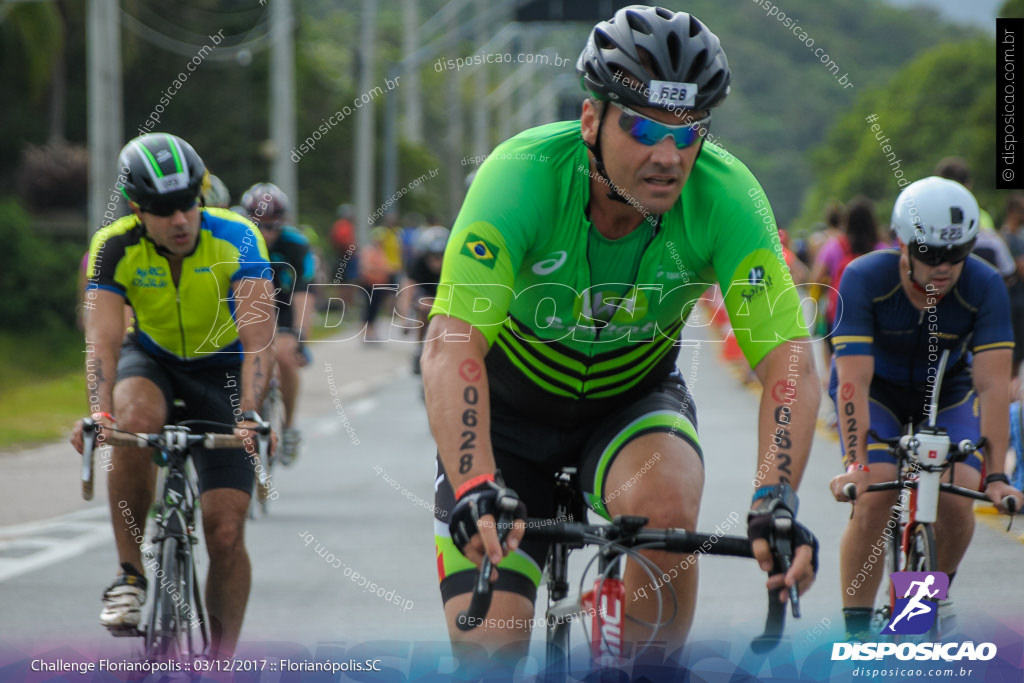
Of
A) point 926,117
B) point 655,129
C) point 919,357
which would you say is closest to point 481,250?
point 655,129

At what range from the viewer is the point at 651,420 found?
3.68m

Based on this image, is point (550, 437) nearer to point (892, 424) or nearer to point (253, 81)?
point (892, 424)

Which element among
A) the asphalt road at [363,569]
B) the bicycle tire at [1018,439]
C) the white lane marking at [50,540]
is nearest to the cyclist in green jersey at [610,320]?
the asphalt road at [363,569]

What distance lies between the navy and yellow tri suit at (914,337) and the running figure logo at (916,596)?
0.56m

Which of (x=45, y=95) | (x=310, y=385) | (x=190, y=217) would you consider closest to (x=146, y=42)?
(x=45, y=95)

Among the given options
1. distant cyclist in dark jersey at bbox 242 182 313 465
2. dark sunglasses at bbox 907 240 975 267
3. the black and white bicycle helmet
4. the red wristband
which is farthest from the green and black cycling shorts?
distant cyclist in dark jersey at bbox 242 182 313 465

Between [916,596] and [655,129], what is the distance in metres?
2.52

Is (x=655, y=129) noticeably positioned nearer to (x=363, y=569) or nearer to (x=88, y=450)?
(x=88, y=450)

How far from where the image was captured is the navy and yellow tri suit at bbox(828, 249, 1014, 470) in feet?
16.7

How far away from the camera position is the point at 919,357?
534 cm

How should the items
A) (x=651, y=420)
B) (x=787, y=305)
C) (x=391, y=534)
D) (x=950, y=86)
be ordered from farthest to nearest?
1. (x=950, y=86)
2. (x=391, y=534)
3. (x=651, y=420)
4. (x=787, y=305)

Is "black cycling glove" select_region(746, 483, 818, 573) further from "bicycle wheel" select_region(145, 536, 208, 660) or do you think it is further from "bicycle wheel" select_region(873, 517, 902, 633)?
"bicycle wheel" select_region(145, 536, 208, 660)

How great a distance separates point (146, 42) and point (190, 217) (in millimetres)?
30060

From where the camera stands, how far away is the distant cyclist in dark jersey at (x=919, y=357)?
489 centimetres
